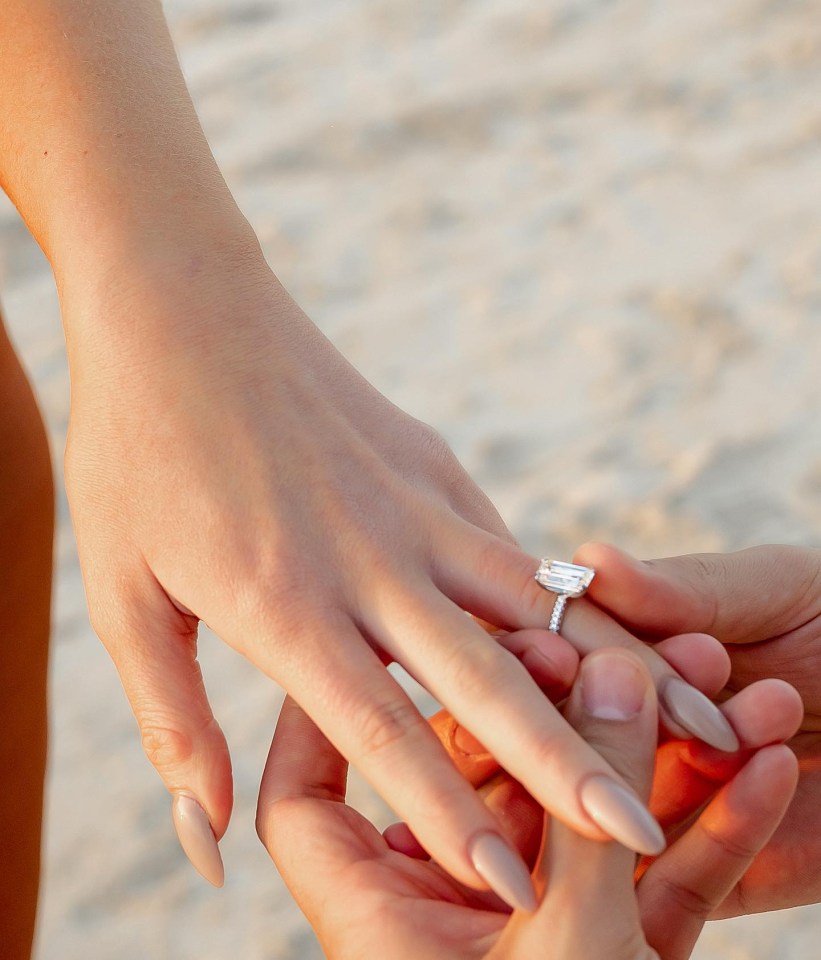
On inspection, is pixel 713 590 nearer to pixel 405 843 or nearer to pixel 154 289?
pixel 405 843

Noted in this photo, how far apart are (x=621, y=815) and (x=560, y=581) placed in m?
0.25

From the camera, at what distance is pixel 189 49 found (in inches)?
122

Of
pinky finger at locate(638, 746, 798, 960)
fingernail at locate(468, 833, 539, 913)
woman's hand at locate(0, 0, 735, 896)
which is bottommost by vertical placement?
pinky finger at locate(638, 746, 798, 960)

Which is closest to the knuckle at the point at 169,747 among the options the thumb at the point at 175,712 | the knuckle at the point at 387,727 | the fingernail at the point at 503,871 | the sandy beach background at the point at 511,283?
the thumb at the point at 175,712

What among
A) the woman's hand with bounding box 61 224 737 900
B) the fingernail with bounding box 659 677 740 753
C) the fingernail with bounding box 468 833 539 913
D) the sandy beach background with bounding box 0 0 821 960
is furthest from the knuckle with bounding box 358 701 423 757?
the sandy beach background with bounding box 0 0 821 960

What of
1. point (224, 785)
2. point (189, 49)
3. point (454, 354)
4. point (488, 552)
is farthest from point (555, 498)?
point (189, 49)

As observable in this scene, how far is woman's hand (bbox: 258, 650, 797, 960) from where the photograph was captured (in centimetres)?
86

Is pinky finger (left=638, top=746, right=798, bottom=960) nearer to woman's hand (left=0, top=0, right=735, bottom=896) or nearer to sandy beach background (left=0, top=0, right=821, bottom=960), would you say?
woman's hand (left=0, top=0, right=735, bottom=896)

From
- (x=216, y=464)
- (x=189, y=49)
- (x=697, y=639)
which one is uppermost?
(x=189, y=49)

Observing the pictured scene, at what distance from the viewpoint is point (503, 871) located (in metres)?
0.86

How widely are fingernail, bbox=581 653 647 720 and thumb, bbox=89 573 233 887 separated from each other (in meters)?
0.32

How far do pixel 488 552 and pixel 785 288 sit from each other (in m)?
1.50

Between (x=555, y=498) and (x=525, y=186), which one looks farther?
(x=525, y=186)

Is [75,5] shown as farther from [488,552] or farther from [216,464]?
[488,552]
